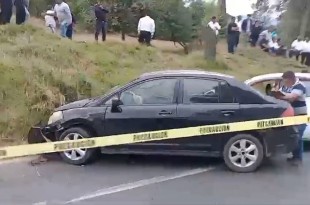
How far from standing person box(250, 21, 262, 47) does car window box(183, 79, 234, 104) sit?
2024cm

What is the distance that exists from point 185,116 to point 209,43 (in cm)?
1196

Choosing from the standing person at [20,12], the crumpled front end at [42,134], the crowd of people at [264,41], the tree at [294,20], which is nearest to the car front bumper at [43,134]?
the crumpled front end at [42,134]

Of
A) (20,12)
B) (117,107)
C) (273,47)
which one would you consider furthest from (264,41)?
(117,107)

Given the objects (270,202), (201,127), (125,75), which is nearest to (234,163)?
(201,127)

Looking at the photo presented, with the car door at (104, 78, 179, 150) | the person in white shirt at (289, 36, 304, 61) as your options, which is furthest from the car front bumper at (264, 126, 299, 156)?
the person in white shirt at (289, 36, 304, 61)

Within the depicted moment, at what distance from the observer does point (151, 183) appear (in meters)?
7.95

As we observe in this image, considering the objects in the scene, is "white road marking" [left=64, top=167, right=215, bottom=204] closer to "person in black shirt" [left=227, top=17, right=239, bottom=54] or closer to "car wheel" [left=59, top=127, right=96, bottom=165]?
"car wheel" [left=59, top=127, right=96, bottom=165]

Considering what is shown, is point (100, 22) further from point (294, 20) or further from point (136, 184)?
point (294, 20)

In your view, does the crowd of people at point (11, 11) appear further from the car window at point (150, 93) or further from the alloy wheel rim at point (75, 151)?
the car window at point (150, 93)

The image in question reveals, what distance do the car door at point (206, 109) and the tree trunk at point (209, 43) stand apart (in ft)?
37.1

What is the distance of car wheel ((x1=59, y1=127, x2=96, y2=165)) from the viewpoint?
885cm

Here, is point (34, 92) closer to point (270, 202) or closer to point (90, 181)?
point (90, 181)

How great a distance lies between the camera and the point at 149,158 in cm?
941

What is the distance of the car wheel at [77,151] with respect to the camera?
29.0 ft
